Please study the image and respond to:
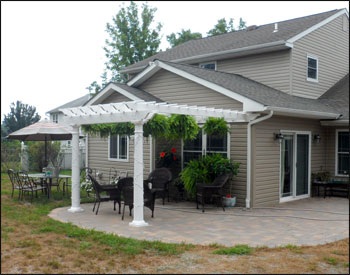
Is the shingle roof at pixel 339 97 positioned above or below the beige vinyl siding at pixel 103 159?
above

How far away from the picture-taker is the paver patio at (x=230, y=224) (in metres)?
6.68

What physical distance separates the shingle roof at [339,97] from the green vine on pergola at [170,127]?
4851mm

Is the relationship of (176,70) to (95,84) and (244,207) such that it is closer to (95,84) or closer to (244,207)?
(244,207)

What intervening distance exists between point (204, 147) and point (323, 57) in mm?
6288

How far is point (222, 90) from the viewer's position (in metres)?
10.2

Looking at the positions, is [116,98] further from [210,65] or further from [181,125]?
[181,125]

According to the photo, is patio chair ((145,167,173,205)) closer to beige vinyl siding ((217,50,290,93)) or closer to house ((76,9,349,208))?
house ((76,9,349,208))

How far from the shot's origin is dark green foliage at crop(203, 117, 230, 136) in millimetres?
9484

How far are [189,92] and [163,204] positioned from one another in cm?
335

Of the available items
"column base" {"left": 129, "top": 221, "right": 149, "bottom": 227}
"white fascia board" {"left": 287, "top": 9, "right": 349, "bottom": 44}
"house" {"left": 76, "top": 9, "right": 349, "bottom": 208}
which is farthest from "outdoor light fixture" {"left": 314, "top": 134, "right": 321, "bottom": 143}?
"column base" {"left": 129, "top": 221, "right": 149, "bottom": 227}

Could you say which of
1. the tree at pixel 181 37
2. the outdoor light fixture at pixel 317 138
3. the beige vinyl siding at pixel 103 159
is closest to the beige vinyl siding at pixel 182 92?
the beige vinyl siding at pixel 103 159

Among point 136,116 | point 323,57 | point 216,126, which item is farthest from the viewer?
point 323,57

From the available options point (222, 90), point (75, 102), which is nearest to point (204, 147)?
point (222, 90)

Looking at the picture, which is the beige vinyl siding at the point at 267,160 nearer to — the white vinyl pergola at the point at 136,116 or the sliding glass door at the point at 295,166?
the sliding glass door at the point at 295,166
